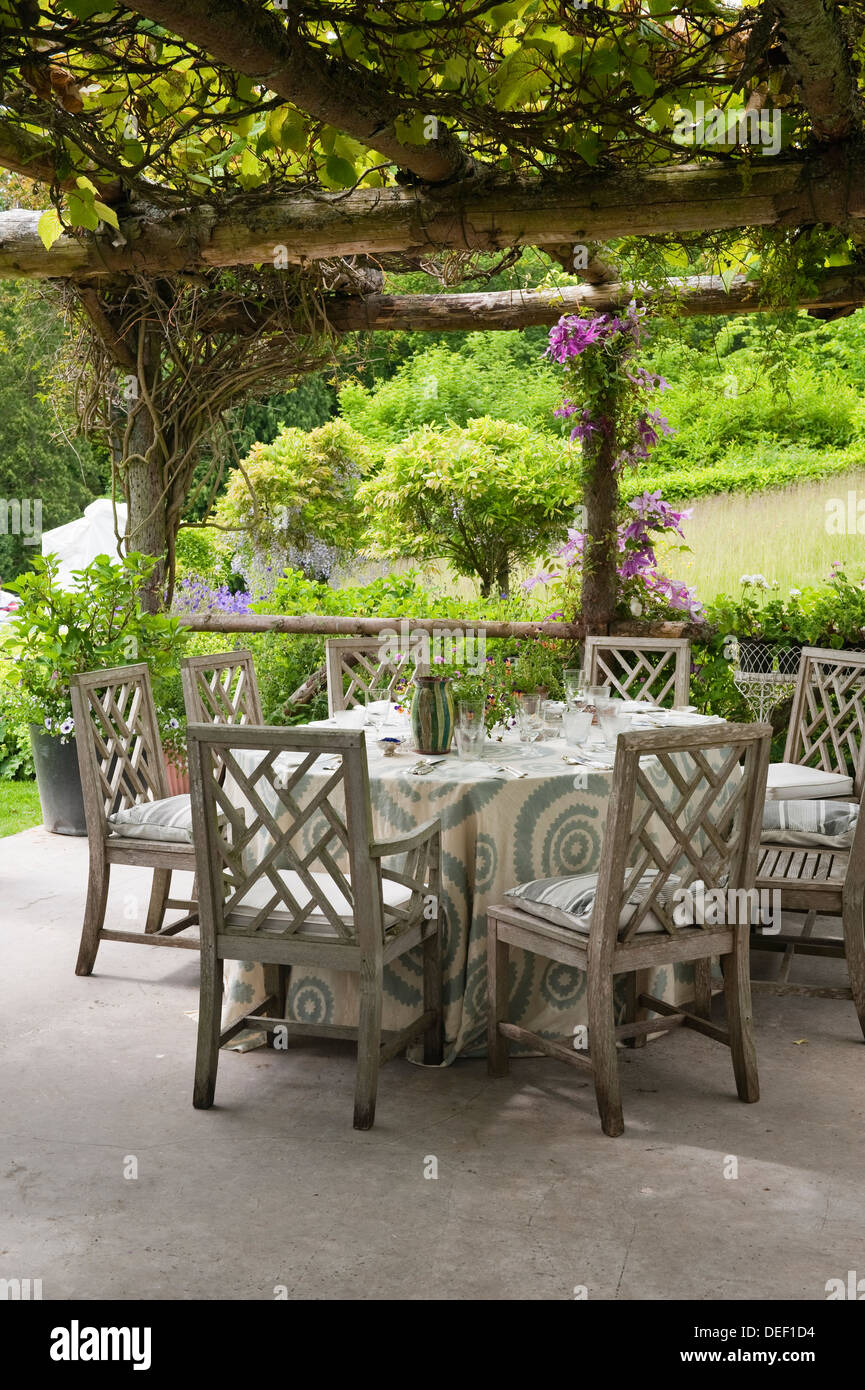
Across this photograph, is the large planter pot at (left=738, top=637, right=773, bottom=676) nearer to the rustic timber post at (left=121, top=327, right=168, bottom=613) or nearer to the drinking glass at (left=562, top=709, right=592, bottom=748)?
the drinking glass at (left=562, top=709, right=592, bottom=748)

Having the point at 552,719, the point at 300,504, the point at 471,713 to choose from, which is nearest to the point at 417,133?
the point at 471,713

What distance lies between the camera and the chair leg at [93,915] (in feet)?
13.7

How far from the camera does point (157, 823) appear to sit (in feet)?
13.6

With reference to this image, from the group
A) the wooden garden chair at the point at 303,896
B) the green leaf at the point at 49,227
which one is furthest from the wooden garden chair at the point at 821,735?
the green leaf at the point at 49,227

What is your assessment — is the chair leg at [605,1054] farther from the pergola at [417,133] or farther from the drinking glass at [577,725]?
the pergola at [417,133]

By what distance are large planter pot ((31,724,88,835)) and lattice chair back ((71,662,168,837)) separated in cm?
125

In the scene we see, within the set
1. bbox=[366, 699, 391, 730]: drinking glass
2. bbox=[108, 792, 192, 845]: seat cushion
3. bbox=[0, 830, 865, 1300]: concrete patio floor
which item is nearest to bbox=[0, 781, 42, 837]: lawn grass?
bbox=[108, 792, 192, 845]: seat cushion

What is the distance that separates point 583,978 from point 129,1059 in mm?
1351

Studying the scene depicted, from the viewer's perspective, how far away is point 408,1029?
3.38 metres

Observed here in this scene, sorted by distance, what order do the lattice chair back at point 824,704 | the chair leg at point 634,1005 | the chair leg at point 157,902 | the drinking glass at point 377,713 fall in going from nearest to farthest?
the chair leg at point 634,1005, the drinking glass at point 377,713, the chair leg at point 157,902, the lattice chair back at point 824,704

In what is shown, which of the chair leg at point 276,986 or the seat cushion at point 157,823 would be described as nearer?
the chair leg at point 276,986

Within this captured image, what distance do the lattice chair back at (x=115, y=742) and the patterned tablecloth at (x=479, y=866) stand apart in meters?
1.05

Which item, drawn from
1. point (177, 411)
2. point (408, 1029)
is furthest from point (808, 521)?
point (408, 1029)
